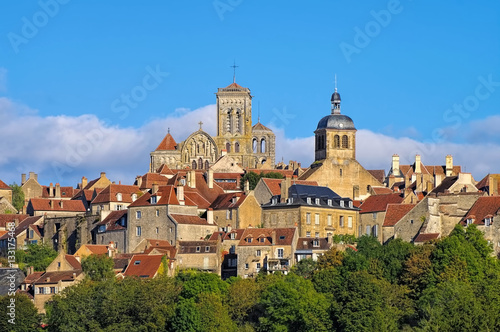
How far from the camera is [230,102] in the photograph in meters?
152

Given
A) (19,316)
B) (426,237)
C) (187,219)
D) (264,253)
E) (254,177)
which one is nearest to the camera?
(19,316)

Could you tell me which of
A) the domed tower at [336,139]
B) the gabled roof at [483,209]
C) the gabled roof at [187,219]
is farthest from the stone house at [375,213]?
the gabled roof at [187,219]

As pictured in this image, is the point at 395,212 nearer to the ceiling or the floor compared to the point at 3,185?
nearer to the floor

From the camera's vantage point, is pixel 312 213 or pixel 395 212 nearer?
pixel 395 212

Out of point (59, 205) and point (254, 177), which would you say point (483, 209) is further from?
point (59, 205)

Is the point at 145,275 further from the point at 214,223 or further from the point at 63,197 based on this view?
the point at 63,197

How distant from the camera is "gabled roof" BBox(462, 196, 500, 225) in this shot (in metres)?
97.4

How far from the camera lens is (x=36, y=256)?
10656cm

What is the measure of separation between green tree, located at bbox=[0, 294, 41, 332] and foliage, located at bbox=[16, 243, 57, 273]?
8.61m

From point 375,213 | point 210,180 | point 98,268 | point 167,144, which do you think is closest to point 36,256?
point 98,268

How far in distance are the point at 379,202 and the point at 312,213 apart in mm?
5307

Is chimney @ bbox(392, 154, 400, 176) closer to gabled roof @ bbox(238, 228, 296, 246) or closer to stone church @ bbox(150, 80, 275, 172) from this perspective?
stone church @ bbox(150, 80, 275, 172)

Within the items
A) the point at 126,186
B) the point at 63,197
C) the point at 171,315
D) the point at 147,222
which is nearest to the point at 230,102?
the point at 63,197

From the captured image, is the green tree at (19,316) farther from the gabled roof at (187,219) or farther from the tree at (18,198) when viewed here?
the tree at (18,198)
